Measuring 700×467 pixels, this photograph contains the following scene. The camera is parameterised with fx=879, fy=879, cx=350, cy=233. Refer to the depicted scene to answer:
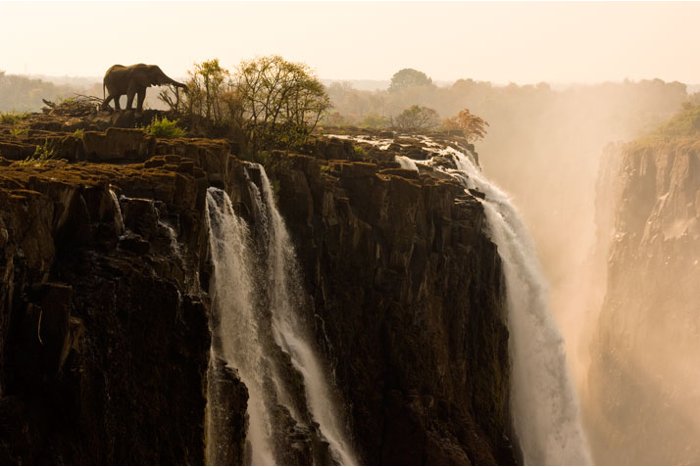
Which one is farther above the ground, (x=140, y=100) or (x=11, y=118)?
(x=140, y=100)

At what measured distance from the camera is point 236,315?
24.2m

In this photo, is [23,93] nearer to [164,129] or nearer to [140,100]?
[140,100]

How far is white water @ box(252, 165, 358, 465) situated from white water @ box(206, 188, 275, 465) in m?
1.81

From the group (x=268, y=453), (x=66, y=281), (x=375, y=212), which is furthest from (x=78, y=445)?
(x=375, y=212)

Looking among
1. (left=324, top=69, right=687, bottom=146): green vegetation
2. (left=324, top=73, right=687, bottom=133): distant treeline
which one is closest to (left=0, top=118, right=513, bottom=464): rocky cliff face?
(left=324, top=73, right=687, bottom=133): distant treeline

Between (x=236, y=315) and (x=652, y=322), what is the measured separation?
45.5 m

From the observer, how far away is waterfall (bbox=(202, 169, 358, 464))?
24.0m

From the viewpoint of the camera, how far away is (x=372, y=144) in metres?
45.6

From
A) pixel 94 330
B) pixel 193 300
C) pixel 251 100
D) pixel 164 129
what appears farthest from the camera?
pixel 251 100

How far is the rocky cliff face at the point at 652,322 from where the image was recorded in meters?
58.2

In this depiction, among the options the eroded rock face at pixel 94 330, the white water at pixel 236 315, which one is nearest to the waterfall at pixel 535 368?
the white water at pixel 236 315

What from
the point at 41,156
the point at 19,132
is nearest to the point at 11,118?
the point at 19,132

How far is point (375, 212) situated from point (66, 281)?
16.8 metres

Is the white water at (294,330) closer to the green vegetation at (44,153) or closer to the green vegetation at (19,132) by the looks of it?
the green vegetation at (44,153)
